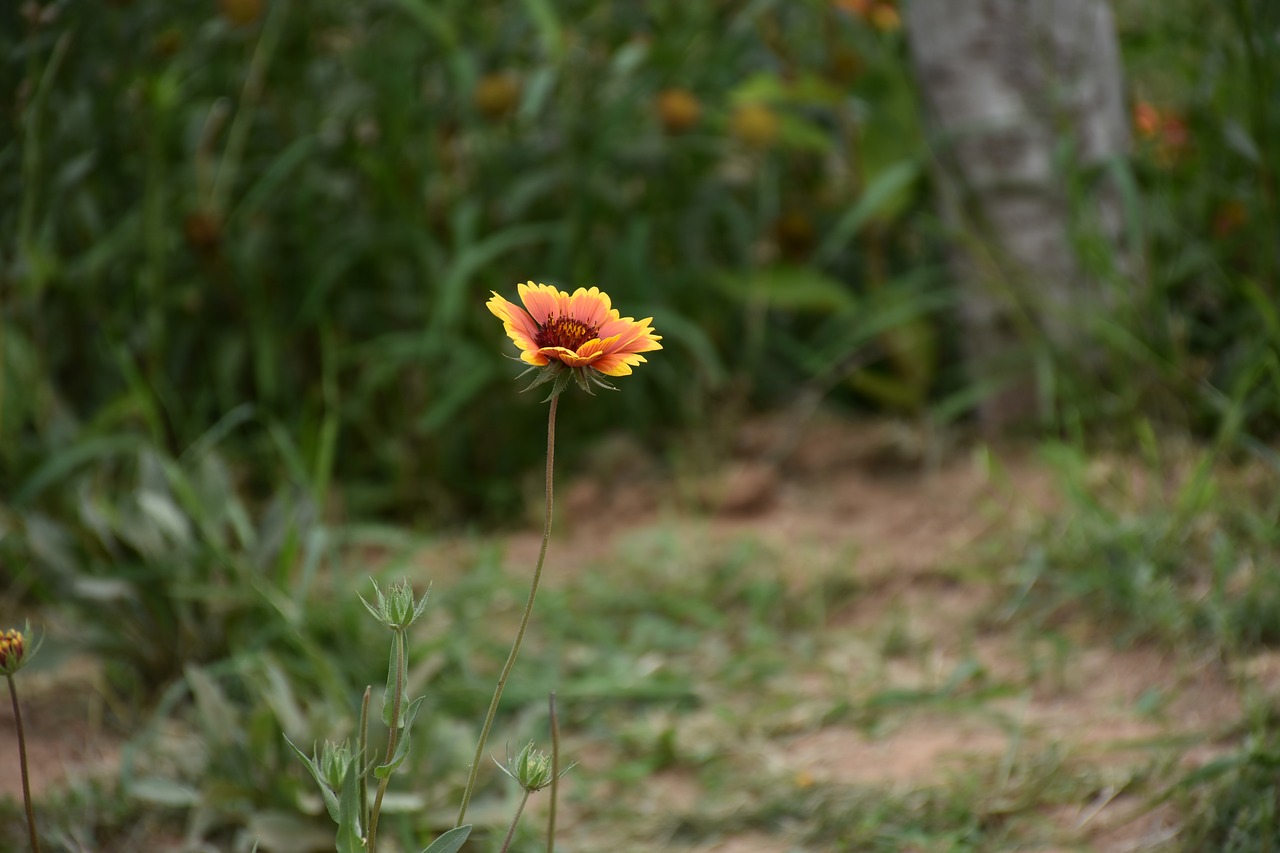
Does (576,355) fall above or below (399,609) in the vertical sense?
above

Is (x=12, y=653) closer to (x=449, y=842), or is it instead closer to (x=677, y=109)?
(x=449, y=842)

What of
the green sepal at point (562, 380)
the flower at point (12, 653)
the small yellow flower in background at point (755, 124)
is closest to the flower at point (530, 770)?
the green sepal at point (562, 380)

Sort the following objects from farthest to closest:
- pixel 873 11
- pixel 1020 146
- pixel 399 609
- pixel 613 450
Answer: pixel 613 450, pixel 1020 146, pixel 873 11, pixel 399 609

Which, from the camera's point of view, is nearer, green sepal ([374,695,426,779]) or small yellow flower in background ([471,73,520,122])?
green sepal ([374,695,426,779])

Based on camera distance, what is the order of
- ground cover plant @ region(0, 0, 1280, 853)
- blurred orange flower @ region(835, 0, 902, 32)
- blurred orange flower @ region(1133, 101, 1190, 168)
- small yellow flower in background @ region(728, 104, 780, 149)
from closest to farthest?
ground cover plant @ region(0, 0, 1280, 853) → blurred orange flower @ region(835, 0, 902, 32) → blurred orange flower @ region(1133, 101, 1190, 168) → small yellow flower in background @ region(728, 104, 780, 149)

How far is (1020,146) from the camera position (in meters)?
2.15

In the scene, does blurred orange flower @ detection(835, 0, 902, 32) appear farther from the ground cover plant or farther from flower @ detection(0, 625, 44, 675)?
flower @ detection(0, 625, 44, 675)

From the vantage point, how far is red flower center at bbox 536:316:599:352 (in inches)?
32.9

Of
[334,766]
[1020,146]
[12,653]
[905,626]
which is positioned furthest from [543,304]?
[1020,146]

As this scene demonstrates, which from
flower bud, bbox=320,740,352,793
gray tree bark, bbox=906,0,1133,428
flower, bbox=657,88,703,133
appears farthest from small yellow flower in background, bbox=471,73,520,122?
flower bud, bbox=320,740,352,793

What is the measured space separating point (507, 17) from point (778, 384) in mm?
923

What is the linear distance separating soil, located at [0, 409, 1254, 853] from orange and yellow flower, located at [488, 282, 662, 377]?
0.61 meters

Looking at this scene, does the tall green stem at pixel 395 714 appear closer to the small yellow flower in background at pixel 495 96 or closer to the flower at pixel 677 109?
the small yellow flower in background at pixel 495 96

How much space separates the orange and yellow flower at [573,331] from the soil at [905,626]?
24.0 inches
